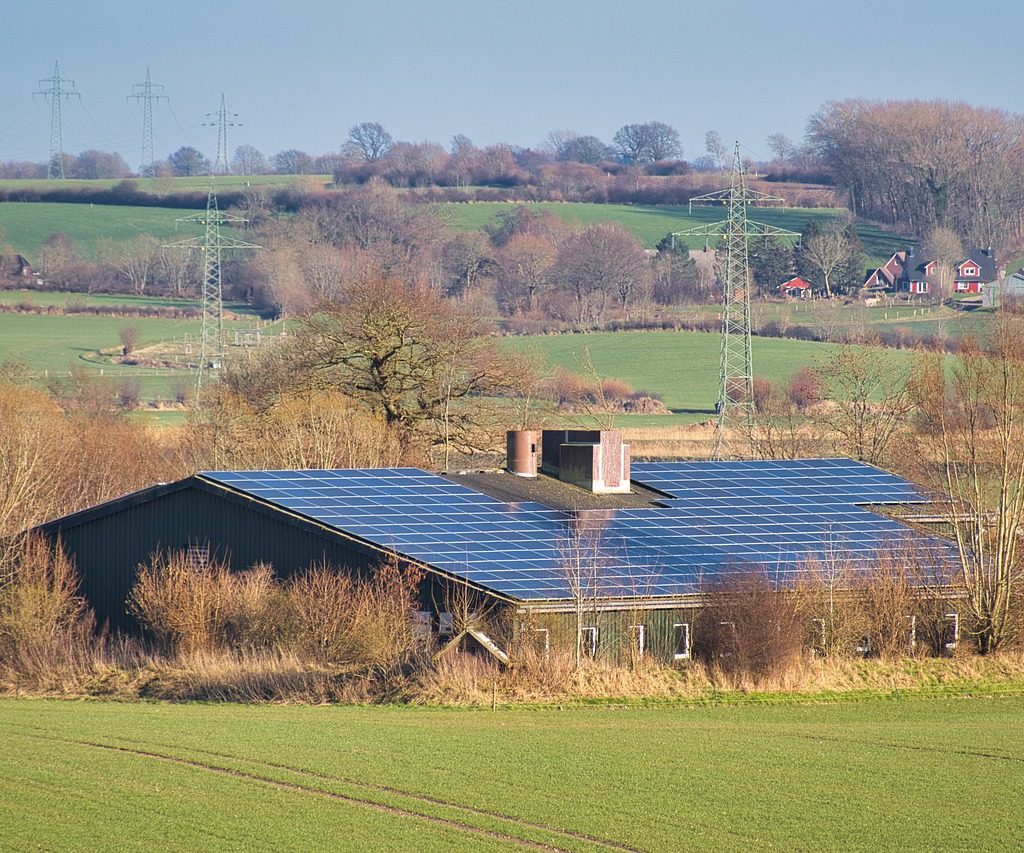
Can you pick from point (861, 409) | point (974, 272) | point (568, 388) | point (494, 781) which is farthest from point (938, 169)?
Answer: point (494, 781)

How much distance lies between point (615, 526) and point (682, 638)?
4.40 m

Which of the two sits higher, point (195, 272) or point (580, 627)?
point (195, 272)

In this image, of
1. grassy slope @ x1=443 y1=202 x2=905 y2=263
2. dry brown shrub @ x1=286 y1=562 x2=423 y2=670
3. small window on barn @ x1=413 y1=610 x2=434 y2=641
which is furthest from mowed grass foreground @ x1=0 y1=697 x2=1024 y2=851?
grassy slope @ x1=443 y1=202 x2=905 y2=263

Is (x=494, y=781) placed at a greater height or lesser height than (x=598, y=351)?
lesser

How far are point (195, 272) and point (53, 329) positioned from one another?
34.5m

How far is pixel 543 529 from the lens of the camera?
116 ft

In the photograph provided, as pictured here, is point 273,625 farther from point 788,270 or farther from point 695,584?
point 788,270

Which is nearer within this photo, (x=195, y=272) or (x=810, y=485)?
(x=810, y=485)

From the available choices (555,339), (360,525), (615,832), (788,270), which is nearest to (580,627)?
(360,525)

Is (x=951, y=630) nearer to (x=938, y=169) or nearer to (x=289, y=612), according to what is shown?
(x=289, y=612)

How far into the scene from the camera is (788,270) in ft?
459

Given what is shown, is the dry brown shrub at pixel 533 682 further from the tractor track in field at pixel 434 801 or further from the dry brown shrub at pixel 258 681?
the tractor track in field at pixel 434 801

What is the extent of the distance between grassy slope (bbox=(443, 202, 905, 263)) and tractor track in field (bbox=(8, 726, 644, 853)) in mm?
134866

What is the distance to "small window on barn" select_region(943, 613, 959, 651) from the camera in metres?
35.1
